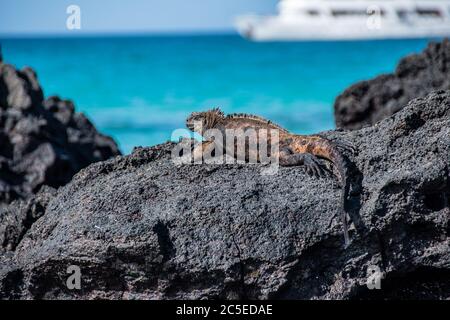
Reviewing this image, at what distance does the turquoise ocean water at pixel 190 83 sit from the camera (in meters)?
25.8

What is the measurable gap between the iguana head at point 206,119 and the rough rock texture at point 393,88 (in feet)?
12.1

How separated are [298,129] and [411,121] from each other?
768 inches

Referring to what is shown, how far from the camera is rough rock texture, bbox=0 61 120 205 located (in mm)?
7934

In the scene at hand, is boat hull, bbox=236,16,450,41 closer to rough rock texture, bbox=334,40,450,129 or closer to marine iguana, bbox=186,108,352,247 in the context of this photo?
rough rock texture, bbox=334,40,450,129

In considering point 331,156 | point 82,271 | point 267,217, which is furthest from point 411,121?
point 82,271

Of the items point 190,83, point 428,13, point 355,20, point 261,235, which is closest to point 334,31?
point 355,20

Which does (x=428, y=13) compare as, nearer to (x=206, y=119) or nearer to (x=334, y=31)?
(x=334, y=31)

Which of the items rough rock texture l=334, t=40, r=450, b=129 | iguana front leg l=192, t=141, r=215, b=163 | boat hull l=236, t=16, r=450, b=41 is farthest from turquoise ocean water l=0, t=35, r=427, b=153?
iguana front leg l=192, t=141, r=215, b=163

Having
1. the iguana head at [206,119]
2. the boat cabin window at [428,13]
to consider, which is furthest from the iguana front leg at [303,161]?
the boat cabin window at [428,13]

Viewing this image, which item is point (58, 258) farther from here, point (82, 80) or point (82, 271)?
point (82, 80)

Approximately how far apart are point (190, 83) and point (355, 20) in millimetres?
37407

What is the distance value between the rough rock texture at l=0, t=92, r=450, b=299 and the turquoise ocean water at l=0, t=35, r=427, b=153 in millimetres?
17626

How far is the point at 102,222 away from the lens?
160 inches

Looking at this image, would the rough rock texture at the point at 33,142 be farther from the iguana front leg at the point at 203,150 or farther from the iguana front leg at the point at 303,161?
the iguana front leg at the point at 303,161
